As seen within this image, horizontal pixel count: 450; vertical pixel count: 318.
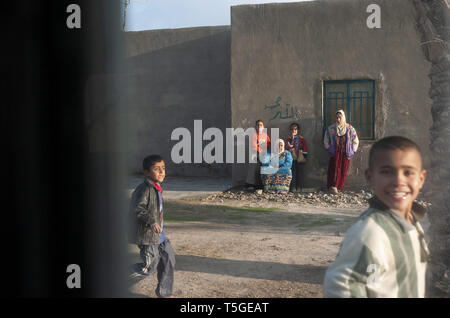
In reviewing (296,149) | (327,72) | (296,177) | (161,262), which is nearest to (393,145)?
(161,262)

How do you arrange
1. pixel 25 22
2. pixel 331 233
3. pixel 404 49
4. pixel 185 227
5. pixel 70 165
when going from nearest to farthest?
pixel 25 22
pixel 70 165
pixel 331 233
pixel 185 227
pixel 404 49

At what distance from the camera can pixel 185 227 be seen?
19.2ft

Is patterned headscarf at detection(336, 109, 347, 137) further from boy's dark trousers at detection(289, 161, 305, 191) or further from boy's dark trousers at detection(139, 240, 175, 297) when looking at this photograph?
boy's dark trousers at detection(139, 240, 175, 297)

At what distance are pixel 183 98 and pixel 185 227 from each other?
621 cm

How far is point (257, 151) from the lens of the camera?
8664 millimetres

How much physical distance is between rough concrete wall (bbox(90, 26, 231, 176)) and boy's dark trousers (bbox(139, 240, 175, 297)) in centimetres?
797

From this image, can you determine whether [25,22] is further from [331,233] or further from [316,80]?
[316,80]

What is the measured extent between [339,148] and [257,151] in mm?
1544

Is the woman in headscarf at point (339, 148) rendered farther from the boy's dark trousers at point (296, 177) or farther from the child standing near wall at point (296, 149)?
the boy's dark trousers at point (296, 177)

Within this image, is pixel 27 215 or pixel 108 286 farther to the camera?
pixel 108 286

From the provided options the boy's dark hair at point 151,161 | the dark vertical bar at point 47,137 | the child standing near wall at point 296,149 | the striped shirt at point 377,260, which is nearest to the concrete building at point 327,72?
the child standing near wall at point 296,149

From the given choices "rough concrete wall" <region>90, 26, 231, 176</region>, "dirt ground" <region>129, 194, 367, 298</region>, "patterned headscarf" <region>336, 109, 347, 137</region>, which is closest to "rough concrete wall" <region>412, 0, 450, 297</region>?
"dirt ground" <region>129, 194, 367, 298</region>

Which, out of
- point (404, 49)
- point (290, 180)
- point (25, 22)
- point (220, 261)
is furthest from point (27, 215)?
point (404, 49)

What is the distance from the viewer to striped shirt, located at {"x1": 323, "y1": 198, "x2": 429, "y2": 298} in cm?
138
